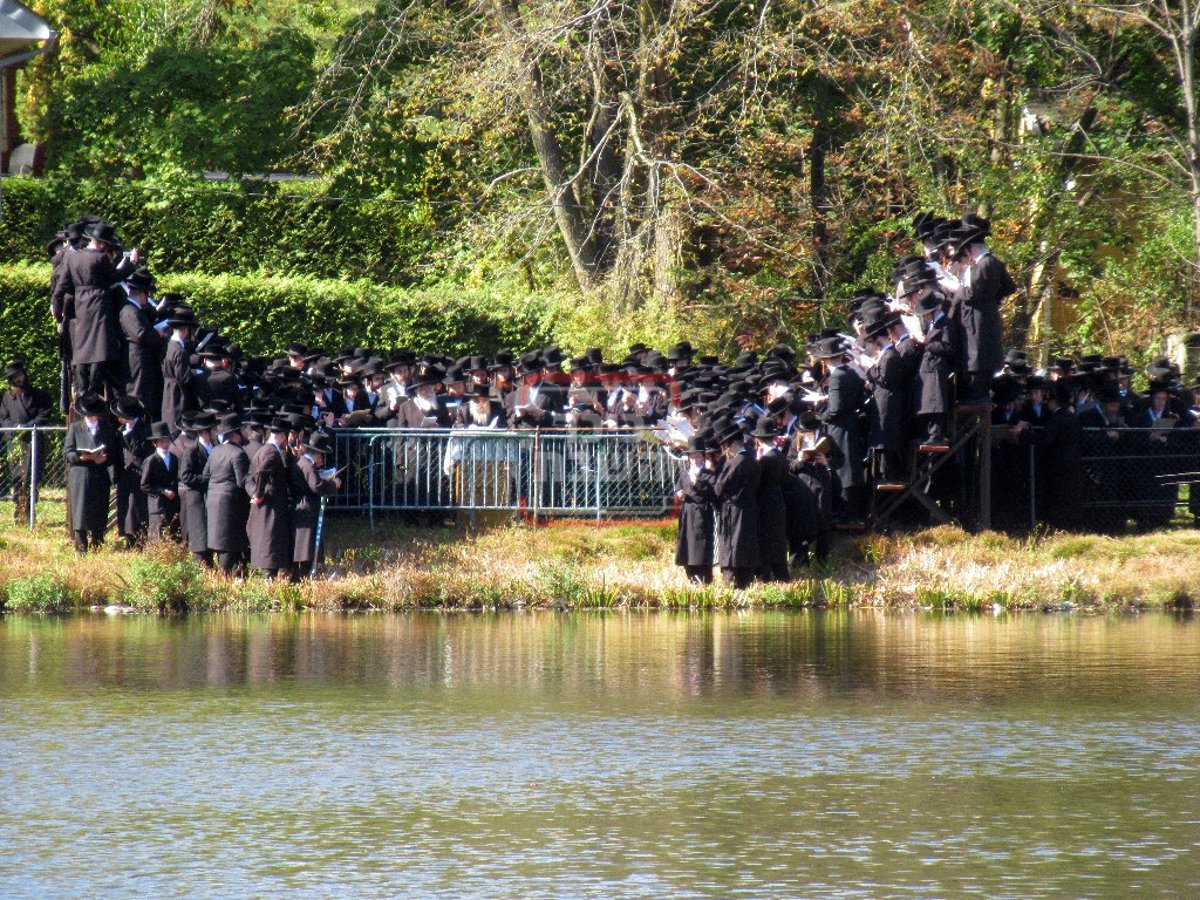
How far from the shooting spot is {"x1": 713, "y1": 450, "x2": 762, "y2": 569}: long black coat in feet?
68.4

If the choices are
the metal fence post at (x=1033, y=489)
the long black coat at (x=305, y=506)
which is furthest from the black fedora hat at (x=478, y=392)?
the metal fence post at (x=1033, y=489)

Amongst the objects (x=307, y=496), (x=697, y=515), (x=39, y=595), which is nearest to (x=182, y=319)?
(x=307, y=496)

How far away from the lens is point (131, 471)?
2258cm

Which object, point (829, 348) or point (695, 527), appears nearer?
point (695, 527)

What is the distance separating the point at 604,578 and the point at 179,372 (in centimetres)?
509

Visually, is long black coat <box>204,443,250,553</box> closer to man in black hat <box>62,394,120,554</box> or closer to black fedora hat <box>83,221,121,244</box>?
man in black hat <box>62,394,120,554</box>

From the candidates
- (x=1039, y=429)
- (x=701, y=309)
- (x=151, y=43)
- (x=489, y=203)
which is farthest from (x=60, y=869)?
(x=151, y=43)

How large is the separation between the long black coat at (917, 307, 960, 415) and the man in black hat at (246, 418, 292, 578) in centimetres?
659

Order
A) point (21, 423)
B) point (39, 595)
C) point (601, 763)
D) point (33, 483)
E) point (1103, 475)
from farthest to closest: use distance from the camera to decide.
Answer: point (21, 423) < point (1103, 475) < point (33, 483) < point (39, 595) < point (601, 763)

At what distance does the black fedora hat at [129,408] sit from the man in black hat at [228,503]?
1.33 m

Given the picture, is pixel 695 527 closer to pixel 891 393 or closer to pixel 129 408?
pixel 891 393

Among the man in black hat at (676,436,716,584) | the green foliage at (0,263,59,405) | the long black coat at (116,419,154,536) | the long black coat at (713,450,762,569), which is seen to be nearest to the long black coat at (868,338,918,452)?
the long black coat at (713,450,762,569)

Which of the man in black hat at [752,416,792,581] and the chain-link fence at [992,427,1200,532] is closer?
the man in black hat at [752,416,792,581]

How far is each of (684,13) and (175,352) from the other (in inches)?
431
